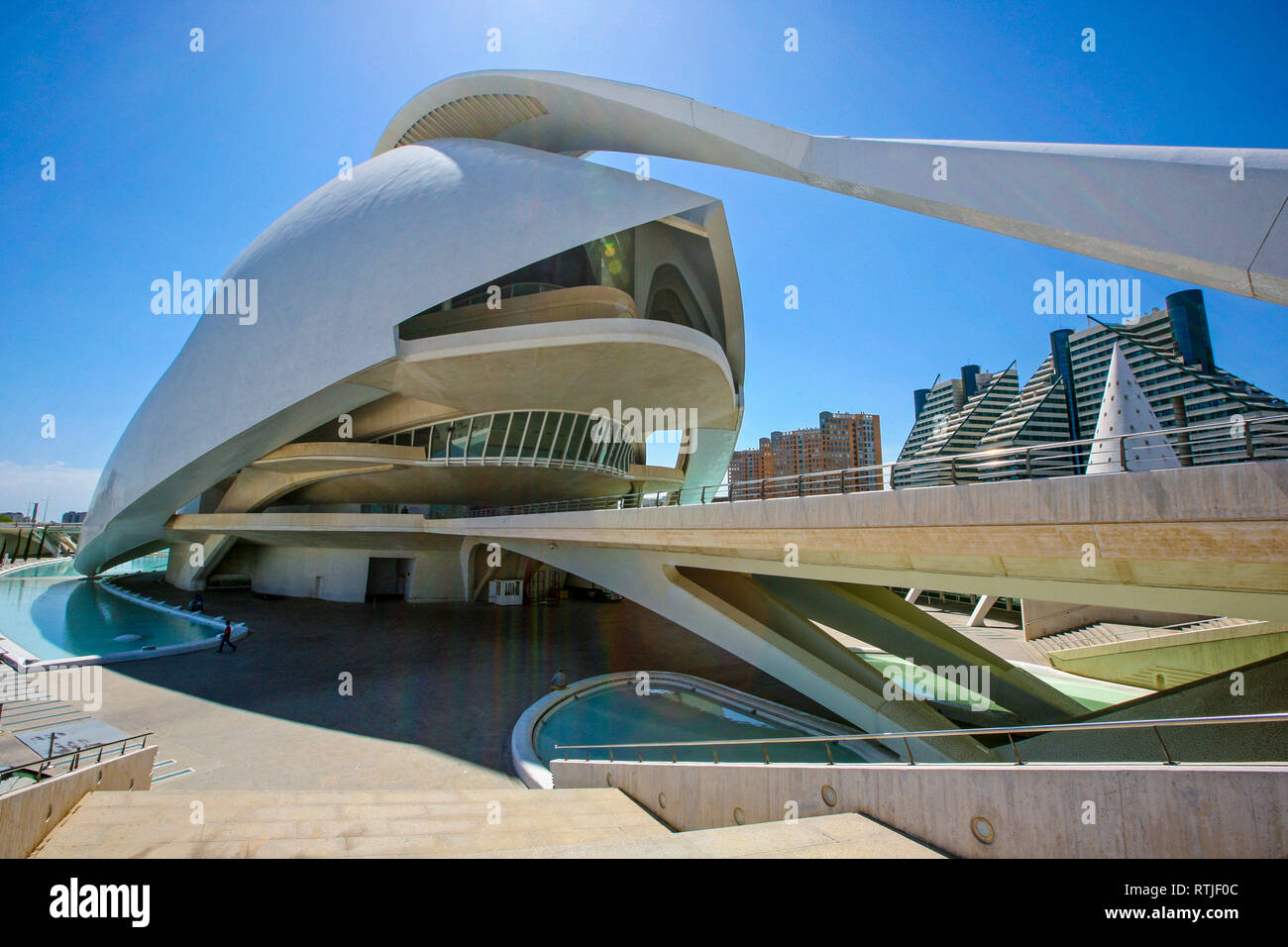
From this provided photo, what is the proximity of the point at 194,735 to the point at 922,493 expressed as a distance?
10886mm

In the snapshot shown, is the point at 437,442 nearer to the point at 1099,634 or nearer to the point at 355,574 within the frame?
the point at 355,574

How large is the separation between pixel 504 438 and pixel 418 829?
50.5 ft

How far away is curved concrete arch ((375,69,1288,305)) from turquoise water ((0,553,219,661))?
18.4 m

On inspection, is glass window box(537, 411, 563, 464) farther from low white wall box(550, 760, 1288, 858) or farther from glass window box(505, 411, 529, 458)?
low white wall box(550, 760, 1288, 858)

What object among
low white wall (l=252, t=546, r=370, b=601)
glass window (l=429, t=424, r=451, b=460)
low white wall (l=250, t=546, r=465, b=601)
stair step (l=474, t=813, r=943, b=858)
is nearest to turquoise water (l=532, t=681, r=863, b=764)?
stair step (l=474, t=813, r=943, b=858)

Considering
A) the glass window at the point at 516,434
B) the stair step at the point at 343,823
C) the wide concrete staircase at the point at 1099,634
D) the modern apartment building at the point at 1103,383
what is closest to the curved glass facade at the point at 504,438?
the glass window at the point at 516,434

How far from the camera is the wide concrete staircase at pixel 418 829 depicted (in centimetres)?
357

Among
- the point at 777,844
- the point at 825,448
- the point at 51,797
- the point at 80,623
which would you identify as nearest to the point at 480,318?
the point at 51,797

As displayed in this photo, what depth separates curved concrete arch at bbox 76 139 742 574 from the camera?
14531 mm

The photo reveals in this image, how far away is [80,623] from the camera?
59.2ft

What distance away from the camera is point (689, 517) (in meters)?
9.17

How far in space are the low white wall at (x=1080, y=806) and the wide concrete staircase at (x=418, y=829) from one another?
238 mm

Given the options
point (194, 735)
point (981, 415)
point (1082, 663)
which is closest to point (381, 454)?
point (194, 735)
